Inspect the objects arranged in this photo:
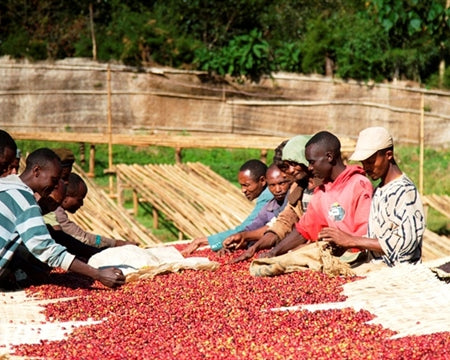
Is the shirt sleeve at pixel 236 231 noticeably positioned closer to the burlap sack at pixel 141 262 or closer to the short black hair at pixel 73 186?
the burlap sack at pixel 141 262

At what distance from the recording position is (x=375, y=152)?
15.4 feet

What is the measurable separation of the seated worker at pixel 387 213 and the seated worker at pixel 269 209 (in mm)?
1288

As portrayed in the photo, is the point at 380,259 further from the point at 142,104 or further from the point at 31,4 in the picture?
the point at 31,4

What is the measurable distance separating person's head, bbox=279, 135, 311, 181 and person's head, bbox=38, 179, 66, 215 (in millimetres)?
1394

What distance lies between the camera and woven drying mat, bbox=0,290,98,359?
160 inches

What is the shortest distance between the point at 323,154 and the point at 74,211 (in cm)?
214

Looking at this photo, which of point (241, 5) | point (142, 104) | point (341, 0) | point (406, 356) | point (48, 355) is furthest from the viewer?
point (341, 0)

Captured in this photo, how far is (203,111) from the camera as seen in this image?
52.1 ft

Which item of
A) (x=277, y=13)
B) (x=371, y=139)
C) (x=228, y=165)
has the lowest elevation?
(x=228, y=165)

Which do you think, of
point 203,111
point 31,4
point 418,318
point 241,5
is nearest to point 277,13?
point 241,5

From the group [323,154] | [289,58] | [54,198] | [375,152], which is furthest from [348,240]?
[289,58]

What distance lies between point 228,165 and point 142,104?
277 centimetres

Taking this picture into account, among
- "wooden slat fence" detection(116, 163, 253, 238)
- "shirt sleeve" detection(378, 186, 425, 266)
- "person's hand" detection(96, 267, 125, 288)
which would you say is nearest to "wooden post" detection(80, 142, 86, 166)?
"wooden slat fence" detection(116, 163, 253, 238)

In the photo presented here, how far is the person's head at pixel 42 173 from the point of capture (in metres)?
5.00
